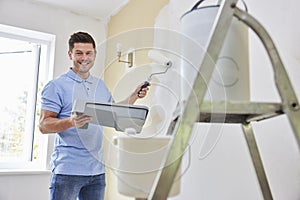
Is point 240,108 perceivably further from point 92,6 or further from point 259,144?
point 92,6

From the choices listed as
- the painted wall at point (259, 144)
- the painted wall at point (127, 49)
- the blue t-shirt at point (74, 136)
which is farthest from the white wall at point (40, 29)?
the painted wall at point (259, 144)

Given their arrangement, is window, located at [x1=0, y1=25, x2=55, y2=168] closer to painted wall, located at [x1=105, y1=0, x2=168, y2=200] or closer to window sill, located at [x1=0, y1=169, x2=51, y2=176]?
window sill, located at [x1=0, y1=169, x2=51, y2=176]

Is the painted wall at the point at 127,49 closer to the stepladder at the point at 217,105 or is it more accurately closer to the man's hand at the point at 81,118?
the man's hand at the point at 81,118

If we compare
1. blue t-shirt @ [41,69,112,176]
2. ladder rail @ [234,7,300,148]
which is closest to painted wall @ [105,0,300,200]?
blue t-shirt @ [41,69,112,176]

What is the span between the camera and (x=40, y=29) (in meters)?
2.12

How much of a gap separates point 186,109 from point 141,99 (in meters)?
0.74

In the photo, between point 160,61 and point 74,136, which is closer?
point 160,61

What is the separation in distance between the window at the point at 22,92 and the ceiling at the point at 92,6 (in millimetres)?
223

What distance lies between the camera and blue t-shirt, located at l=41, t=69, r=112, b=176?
140cm

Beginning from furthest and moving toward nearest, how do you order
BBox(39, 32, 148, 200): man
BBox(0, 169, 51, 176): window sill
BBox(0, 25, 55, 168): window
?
BBox(0, 25, 55, 168): window, BBox(0, 169, 51, 176): window sill, BBox(39, 32, 148, 200): man

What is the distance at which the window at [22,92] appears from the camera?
2.11 metres

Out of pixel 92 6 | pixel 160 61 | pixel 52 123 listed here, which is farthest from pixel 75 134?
pixel 92 6

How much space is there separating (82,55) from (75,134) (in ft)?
1.20

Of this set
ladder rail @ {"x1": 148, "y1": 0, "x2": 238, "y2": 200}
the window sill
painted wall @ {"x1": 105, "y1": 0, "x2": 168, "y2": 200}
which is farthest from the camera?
the window sill
